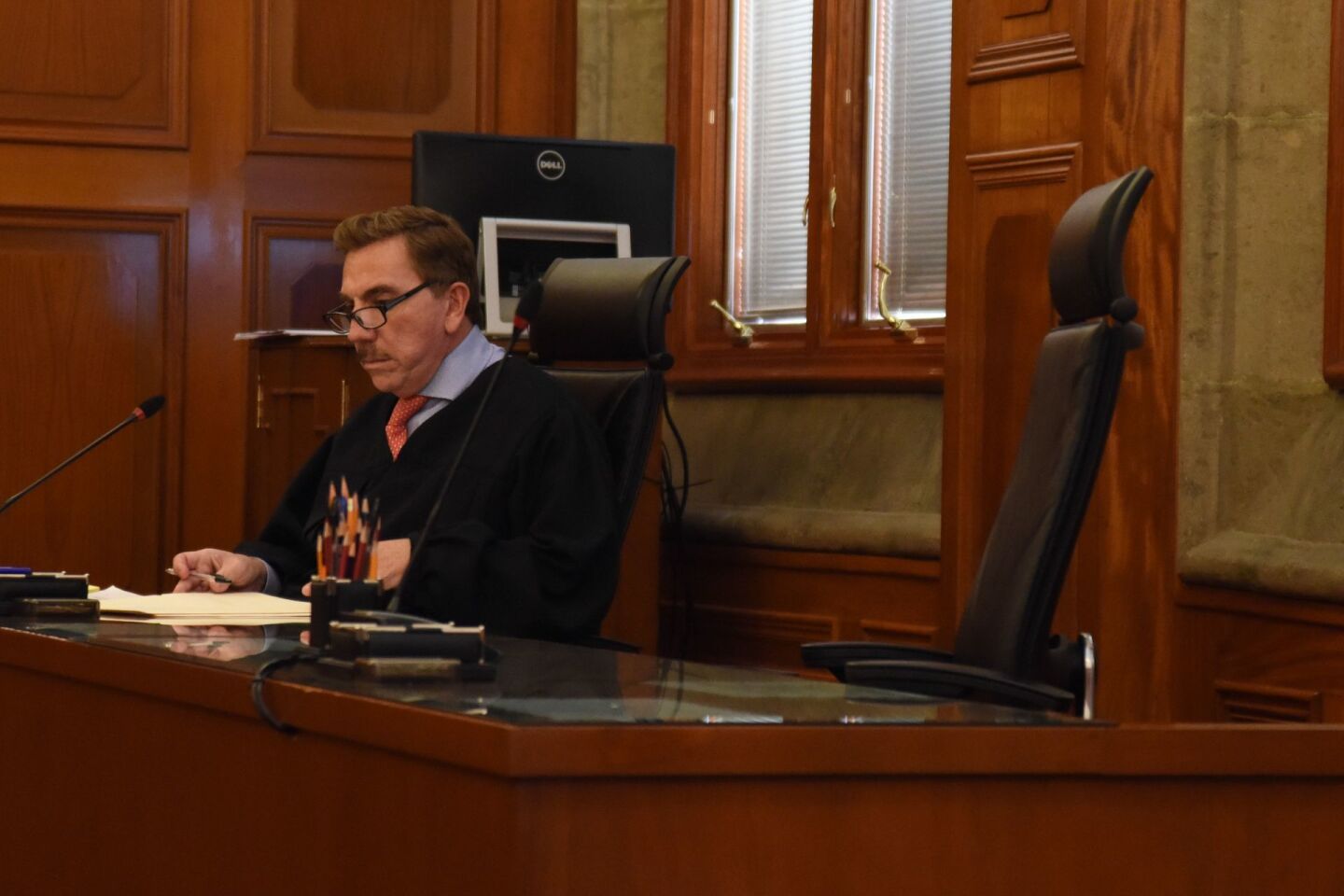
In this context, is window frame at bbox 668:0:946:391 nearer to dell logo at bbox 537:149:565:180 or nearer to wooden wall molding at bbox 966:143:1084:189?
dell logo at bbox 537:149:565:180

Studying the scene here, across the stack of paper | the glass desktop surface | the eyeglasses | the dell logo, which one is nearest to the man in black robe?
the eyeglasses

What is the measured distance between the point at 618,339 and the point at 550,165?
3.76ft

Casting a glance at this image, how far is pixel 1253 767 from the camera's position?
132cm

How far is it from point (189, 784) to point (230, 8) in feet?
10.8

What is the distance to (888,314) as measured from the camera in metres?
4.03

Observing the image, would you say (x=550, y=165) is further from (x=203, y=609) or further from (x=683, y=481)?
(x=203, y=609)

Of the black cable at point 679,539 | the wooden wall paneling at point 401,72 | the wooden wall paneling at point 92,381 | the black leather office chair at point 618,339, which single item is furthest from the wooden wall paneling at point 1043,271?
the wooden wall paneling at point 92,381

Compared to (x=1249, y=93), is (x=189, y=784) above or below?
below

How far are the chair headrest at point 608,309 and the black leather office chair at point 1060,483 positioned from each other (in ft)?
2.93

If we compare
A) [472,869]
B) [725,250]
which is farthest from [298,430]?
[472,869]

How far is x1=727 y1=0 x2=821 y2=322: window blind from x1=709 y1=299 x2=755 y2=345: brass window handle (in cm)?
5

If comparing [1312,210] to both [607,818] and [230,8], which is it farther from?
[230,8]

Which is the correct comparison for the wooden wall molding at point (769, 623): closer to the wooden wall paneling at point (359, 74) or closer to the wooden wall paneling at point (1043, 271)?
the wooden wall paneling at point (1043, 271)

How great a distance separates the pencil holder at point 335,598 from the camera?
1.63m
